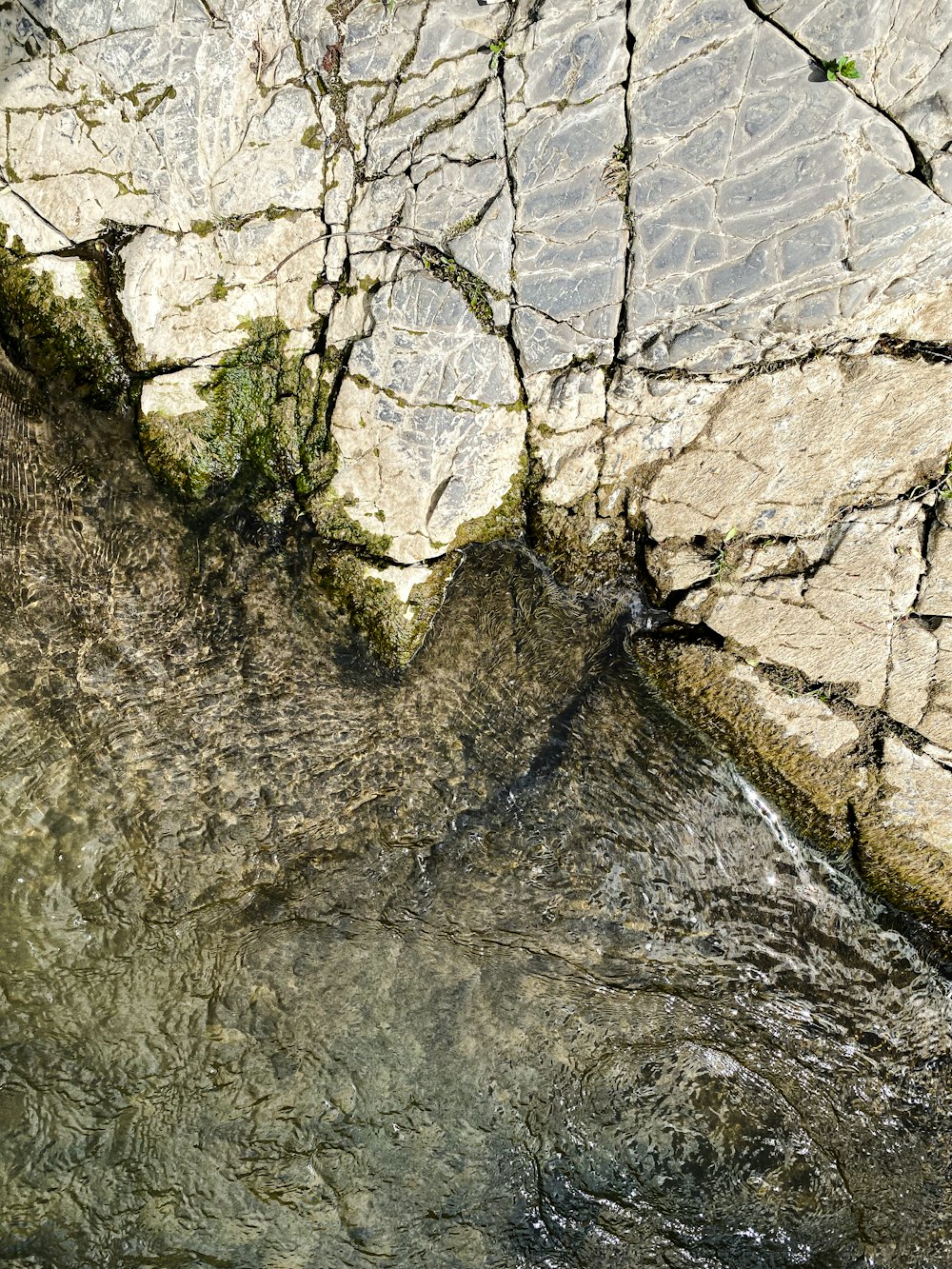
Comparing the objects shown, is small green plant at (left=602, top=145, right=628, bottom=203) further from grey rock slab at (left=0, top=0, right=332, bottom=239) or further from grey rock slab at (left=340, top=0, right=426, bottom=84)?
grey rock slab at (left=0, top=0, right=332, bottom=239)

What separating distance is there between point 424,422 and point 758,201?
4.60 feet

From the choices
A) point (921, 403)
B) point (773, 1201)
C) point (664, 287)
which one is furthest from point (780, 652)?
point (773, 1201)

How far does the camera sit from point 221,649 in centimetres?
346

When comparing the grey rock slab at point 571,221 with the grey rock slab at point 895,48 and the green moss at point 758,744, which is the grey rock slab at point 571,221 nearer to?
the grey rock slab at point 895,48

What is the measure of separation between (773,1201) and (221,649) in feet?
10.2

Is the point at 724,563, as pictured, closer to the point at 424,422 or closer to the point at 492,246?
the point at 424,422

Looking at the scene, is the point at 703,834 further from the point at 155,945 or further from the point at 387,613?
the point at 155,945

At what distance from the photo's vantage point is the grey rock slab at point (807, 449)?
119 inches

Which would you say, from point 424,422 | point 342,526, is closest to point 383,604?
point 342,526

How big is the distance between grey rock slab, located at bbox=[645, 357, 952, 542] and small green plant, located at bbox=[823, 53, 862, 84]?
0.89 m

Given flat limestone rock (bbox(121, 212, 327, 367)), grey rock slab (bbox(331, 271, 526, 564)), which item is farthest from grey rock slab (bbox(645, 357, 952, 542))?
flat limestone rock (bbox(121, 212, 327, 367))

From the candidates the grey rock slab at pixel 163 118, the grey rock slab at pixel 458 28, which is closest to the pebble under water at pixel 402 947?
the grey rock slab at pixel 163 118

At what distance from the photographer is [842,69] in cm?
276

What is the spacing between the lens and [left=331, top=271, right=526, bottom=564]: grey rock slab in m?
3.19
